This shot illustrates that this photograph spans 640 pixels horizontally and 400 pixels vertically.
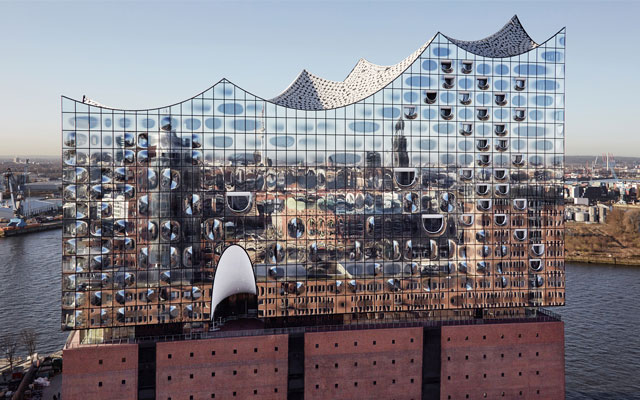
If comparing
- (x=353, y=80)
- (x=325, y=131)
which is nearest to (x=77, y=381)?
(x=325, y=131)

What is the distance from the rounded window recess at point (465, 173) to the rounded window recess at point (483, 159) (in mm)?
817

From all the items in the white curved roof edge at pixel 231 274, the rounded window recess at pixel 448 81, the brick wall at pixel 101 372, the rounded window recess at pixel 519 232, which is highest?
the rounded window recess at pixel 448 81

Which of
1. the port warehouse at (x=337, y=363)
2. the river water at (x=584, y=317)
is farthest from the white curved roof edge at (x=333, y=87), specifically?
the river water at (x=584, y=317)

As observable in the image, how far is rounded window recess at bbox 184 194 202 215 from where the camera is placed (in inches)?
1297

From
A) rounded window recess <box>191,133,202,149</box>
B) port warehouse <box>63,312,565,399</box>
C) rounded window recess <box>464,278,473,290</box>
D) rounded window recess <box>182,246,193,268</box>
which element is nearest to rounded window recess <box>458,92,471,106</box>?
rounded window recess <box>464,278,473,290</box>

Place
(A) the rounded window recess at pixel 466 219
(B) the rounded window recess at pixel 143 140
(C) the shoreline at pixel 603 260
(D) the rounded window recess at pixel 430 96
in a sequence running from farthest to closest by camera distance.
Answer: (C) the shoreline at pixel 603 260 < (A) the rounded window recess at pixel 466 219 < (D) the rounded window recess at pixel 430 96 < (B) the rounded window recess at pixel 143 140

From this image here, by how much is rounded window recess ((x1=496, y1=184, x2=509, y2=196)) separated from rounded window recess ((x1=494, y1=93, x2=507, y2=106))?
537cm

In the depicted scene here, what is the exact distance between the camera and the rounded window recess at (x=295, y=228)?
34.1m

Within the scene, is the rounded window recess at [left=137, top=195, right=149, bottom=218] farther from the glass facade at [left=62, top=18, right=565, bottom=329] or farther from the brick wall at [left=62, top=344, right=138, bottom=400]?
the brick wall at [left=62, top=344, right=138, bottom=400]

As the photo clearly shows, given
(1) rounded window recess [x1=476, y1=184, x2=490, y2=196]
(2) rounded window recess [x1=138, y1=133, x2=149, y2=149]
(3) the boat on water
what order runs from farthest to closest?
(3) the boat on water < (1) rounded window recess [x1=476, y1=184, x2=490, y2=196] < (2) rounded window recess [x1=138, y1=133, x2=149, y2=149]

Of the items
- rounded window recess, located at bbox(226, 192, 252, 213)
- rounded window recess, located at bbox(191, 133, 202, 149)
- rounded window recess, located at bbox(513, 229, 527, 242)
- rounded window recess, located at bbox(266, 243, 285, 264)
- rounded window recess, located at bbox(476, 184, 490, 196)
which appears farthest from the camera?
rounded window recess, located at bbox(513, 229, 527, 242)

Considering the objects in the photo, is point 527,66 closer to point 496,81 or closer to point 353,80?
point 496,81

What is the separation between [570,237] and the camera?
332 ft

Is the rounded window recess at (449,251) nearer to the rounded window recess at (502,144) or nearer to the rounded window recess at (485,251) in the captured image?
the rounded window recess at (485,251)
